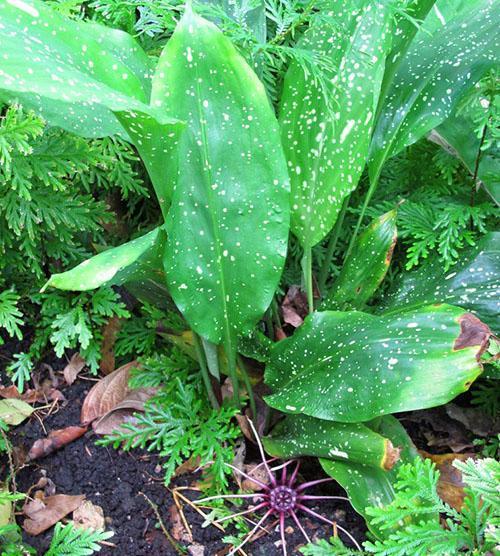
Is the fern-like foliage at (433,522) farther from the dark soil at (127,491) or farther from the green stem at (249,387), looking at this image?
the green stem at (249,387)

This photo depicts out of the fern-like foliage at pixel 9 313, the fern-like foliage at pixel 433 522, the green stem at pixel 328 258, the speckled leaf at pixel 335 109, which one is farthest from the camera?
the green stem at pixel 328 258

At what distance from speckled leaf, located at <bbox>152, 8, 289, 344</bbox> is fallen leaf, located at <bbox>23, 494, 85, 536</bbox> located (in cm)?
39

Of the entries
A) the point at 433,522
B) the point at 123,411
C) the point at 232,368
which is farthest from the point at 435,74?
the point at 123,411

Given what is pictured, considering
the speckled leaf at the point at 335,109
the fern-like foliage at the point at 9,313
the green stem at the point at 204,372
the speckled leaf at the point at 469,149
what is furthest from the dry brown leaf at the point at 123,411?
the speckled leaf at the point at 469,149

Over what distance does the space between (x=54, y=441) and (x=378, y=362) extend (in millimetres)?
643

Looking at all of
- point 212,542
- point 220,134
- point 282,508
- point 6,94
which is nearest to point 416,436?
point 282,508

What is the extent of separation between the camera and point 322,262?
1.40 meters

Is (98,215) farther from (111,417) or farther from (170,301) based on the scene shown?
(111,417)

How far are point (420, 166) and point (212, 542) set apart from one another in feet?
2.80

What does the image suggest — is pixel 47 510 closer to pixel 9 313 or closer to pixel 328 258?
pixel 9 313

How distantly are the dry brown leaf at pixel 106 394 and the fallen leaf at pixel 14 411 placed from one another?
0.34 feet

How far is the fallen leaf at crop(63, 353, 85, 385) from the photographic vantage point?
51.6 inches

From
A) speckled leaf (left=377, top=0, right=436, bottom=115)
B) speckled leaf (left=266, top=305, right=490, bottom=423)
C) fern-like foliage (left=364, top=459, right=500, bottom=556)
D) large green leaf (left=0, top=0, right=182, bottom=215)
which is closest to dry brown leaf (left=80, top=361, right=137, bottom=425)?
speckled leaf (left=266, top=305, right=490, bottom=423)

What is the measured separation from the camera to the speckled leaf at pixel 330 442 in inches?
36.1
